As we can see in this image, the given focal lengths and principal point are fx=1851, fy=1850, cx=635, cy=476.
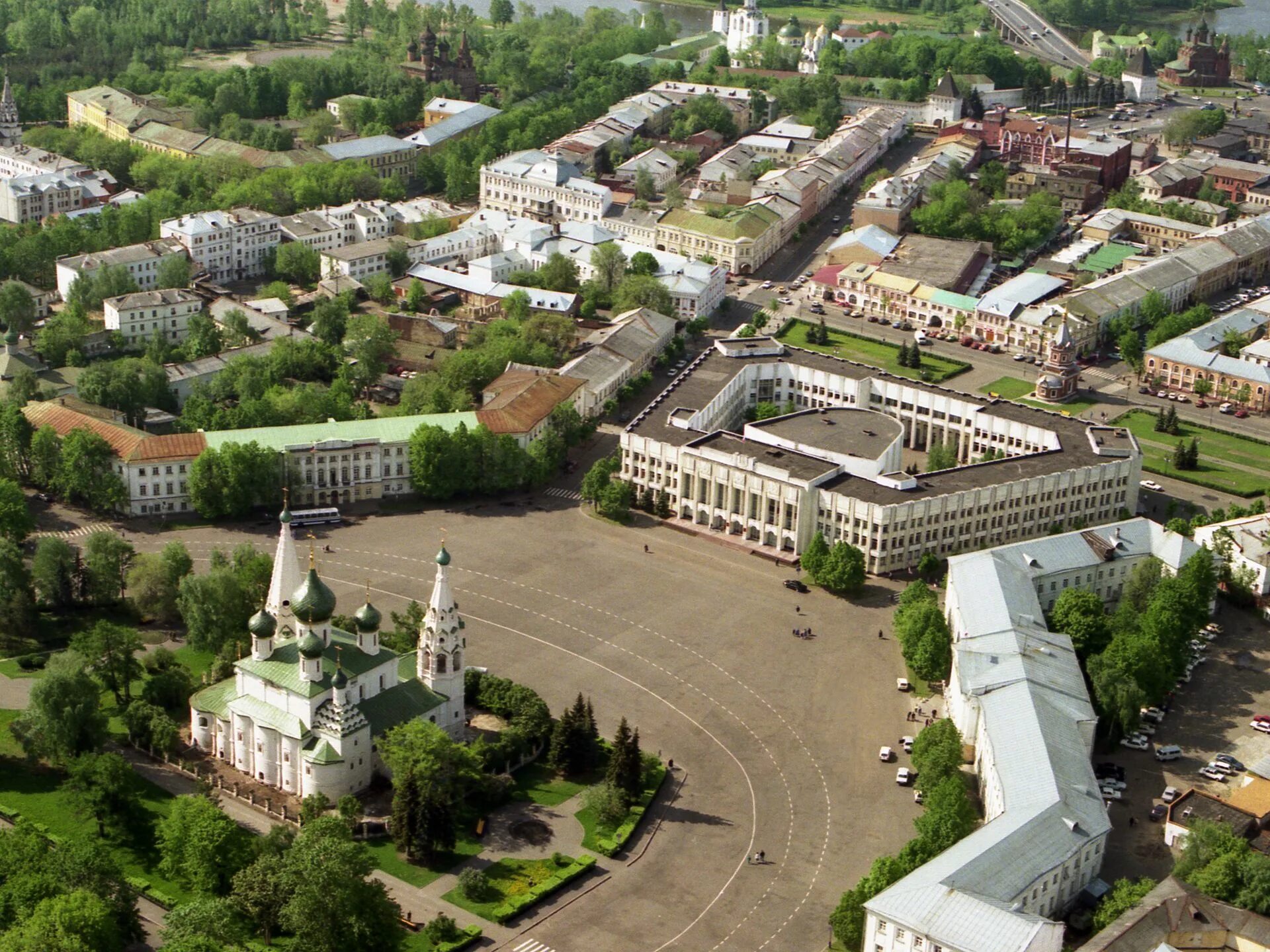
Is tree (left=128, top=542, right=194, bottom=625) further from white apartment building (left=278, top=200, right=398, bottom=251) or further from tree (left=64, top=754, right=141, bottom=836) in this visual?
white apartment building (left=278, top=200, right=398, bottom=251)

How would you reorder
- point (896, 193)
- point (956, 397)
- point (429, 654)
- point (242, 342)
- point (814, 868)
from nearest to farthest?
point (814, 868), point (429, 654), point (956, 397), point (242, 342), point (896, 193)

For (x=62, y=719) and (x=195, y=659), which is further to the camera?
(x=195, y=659)

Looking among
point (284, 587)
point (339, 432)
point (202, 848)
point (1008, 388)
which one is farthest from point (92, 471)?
point (1008, 388)

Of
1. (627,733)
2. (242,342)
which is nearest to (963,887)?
(627,733)

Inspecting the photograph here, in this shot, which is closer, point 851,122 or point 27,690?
point 27,690

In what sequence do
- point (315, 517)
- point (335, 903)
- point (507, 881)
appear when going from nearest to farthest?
point (335, 903)
point (507, 881)
point (315, 517)

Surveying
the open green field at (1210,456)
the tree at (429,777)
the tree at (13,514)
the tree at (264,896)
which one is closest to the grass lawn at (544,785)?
the tree at (429,777)

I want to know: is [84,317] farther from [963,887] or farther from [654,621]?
[963,887]

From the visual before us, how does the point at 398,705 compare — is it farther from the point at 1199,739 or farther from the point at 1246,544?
the point at 1246,544
